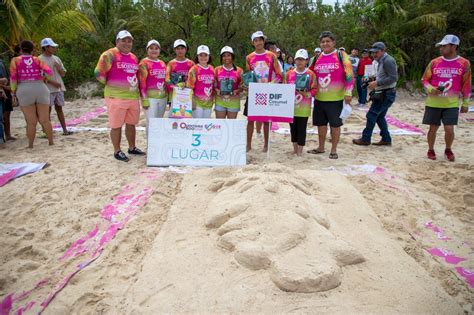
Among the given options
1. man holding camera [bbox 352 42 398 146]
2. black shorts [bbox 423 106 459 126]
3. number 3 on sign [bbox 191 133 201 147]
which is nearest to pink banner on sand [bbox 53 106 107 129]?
number 3 on sign [bbox 191 133 201 147]

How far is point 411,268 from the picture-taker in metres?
2.66

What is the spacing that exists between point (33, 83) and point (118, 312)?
15.6 ft

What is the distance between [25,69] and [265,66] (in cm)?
366

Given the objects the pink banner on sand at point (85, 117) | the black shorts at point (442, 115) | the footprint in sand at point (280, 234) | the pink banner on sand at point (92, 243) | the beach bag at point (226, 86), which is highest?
the beach bag at point (226, 86)

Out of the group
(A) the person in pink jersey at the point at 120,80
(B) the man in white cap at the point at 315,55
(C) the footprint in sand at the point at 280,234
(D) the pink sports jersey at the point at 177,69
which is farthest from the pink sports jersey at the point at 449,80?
(A) the person in pink jersey at the point at 120,80

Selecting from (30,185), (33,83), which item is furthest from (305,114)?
(33,83)

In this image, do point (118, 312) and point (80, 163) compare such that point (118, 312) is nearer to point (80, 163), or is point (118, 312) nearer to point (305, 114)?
point (80, 163)

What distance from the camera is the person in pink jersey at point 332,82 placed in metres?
5.14

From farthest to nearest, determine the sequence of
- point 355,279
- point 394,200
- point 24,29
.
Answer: point 24,29
point 394,200
point 355,279

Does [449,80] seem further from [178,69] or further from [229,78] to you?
[178,69]

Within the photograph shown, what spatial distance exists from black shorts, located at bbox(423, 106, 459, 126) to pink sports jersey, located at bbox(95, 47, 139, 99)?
167 inches

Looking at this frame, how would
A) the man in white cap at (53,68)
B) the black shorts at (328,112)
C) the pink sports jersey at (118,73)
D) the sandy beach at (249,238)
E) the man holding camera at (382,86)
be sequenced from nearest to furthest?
the sandy beach at (249,238)
the pink sports jersey at (118,73)
the black shorts at (328,112)
the man holding camera at (382,86)
the man in white cap at (53,68)

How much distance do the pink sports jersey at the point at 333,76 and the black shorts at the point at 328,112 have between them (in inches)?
3.2

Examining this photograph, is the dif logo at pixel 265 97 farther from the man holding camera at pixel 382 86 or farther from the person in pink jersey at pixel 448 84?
the person in pink jersey at pixel 448 84
